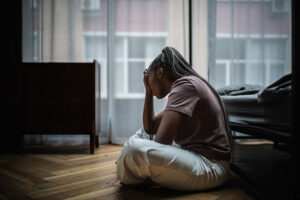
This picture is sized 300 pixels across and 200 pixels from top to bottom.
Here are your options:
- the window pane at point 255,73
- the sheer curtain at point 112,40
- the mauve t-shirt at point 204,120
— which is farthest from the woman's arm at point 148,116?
the sheer curtain at point 112,40

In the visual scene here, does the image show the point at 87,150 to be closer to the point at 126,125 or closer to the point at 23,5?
the point at 126,125

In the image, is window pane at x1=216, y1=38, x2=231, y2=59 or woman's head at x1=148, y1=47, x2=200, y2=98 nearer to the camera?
woman's head at x1=148, y1=47, x2=200, y2=98

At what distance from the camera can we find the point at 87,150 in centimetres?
169

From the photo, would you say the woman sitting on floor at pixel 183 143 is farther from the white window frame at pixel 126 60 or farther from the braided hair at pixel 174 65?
the white window frame at pixel 126 60

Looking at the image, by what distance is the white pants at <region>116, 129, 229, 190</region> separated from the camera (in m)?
0.79

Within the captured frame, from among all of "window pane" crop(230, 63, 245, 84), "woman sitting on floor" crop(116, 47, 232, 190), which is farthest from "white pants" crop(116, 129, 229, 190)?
"window pane" crop(230, 63, 245, 84)

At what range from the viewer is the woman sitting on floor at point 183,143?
2.60ft

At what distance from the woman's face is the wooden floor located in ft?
1.22

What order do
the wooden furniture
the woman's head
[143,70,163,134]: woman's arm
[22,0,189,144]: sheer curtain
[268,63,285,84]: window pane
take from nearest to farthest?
[268,63,285,84]: window pane, the woman's head, [143,70,163,134]: woman's arm, the wooden furniture, [22,0,189,144]: sheer curtain

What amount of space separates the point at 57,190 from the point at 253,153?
92cm

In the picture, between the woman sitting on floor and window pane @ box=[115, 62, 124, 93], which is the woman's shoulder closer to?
the woman sitting on floor

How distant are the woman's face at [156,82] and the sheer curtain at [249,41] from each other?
388 mm

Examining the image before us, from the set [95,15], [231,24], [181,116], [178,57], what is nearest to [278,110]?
[181,116]

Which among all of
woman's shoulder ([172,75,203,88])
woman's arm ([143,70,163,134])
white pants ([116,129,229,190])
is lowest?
white pants ([116,129,229,190])
